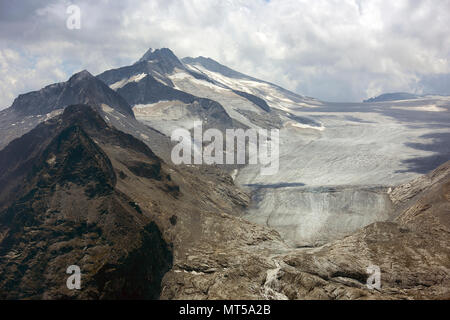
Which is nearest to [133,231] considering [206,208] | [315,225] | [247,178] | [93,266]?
[93,266]

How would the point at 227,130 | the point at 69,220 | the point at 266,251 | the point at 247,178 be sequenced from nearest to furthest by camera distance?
the point at 69,220 < the point at 266,251 < the point at 247,178 < the point at 227,130

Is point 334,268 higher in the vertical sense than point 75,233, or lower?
lower

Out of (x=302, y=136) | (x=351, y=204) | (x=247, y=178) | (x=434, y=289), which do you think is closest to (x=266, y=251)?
(x=434, y=289)

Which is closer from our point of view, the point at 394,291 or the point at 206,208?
the point at 394,291

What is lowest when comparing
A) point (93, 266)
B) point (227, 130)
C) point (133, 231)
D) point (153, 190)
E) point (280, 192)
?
point (93, 266)

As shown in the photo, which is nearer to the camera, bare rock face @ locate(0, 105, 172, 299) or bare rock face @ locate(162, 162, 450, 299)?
bare rock face @ locate(162, 162, 450, 299)

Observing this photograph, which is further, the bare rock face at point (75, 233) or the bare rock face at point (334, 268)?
the bare rock face at point (75, 233)

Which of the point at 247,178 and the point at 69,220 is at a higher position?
the point at 247,178

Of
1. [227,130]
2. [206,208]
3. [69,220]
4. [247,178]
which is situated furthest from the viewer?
[227,130]

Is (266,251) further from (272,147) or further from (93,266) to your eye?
(272,147)

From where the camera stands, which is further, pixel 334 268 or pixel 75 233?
pixel 75 233
